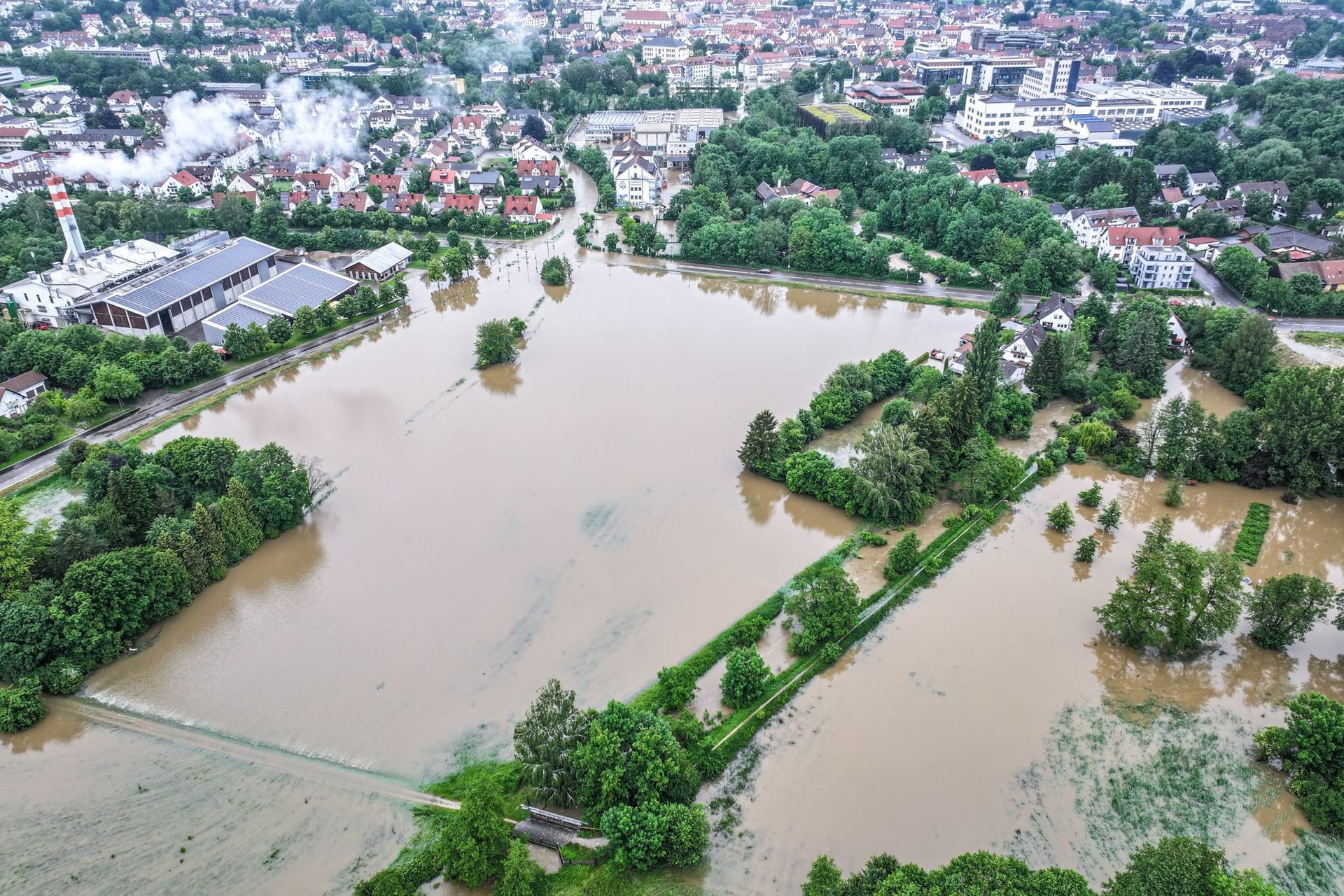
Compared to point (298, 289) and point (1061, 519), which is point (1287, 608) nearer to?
point (1061, 519)

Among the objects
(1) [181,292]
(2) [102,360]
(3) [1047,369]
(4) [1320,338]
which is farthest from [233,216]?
(4) [1320,338]

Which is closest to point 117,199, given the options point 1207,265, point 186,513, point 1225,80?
point 186,513

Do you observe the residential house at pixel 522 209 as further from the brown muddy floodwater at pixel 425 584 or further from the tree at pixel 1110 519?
the tree at pixel 1110 519

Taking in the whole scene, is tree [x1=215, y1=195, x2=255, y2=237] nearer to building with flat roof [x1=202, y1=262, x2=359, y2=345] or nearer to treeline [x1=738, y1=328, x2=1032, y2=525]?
building with flat roof [x1=202, y1=262, x2=359, y2=345]

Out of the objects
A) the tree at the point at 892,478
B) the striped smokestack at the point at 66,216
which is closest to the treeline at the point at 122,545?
the tree at the point at 892,478

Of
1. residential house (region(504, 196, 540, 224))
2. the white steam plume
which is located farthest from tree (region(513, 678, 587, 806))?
the white steam plume

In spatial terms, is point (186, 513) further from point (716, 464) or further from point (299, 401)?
point (716, 464)
